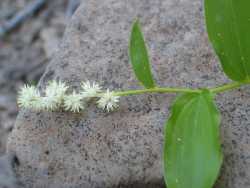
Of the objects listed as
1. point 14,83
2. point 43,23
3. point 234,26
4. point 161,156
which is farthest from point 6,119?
point 234,26

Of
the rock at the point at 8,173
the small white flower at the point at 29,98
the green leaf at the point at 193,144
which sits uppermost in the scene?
the small white flower at the point at 29,98

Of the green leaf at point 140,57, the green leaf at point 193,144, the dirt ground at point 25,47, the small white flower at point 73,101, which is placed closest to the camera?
the green leaf at point 193,144

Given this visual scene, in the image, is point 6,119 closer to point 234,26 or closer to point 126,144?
point 126,144

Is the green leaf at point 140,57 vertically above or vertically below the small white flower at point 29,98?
above

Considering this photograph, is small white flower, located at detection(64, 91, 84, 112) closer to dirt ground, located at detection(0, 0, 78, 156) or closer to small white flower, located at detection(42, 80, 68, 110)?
small white flower, located at detection(42, 80, 68, 110)

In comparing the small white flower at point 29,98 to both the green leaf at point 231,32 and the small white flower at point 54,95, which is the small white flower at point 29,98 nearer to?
the small white flower at point 54,95

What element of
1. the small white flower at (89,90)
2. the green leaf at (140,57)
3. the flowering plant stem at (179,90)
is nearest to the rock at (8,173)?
the small white flower at (89,90)

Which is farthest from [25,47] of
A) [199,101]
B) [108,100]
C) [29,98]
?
[199,101]

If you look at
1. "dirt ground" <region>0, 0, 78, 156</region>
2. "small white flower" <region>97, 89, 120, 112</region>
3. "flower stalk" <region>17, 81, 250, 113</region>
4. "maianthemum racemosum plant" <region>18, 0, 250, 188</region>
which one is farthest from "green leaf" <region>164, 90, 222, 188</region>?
"dirt ground" <region>0, 0, 78, 156</region>
